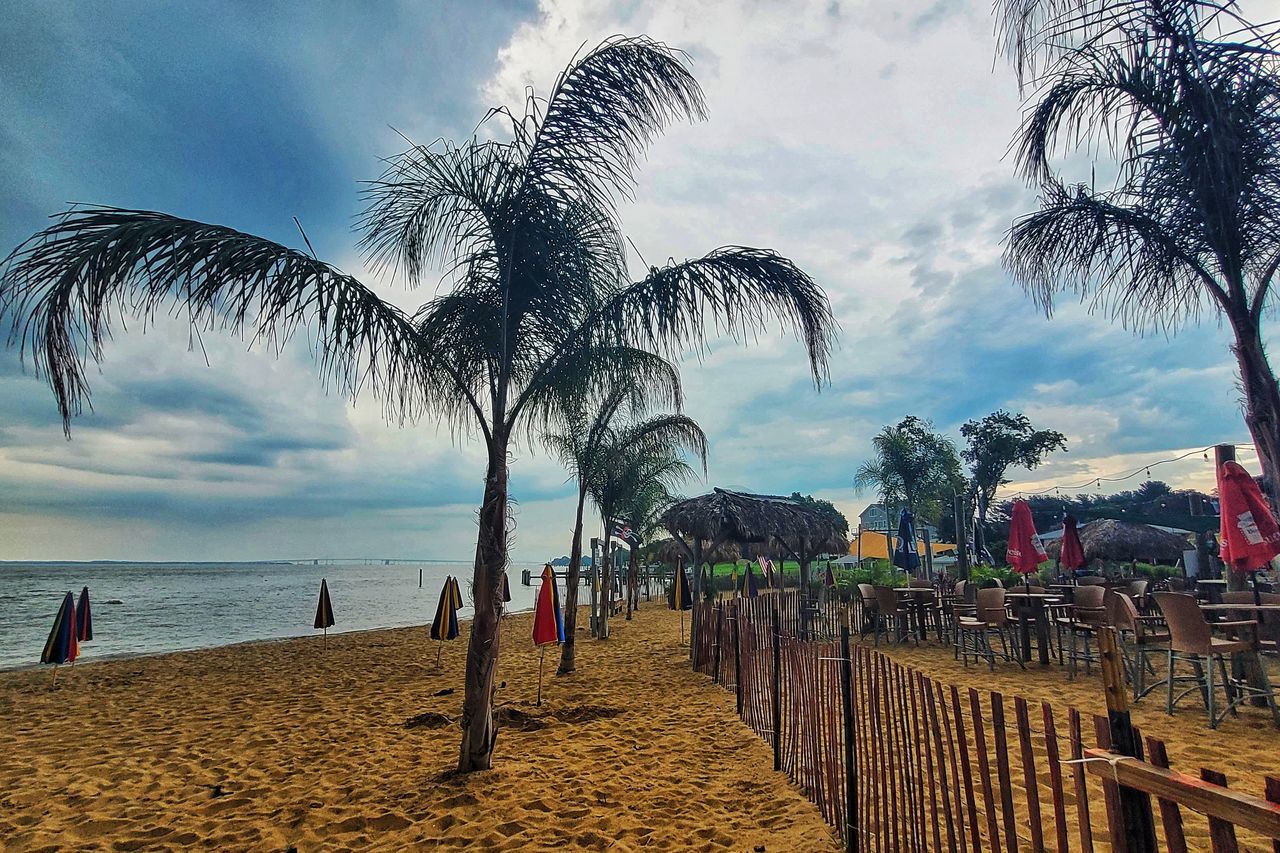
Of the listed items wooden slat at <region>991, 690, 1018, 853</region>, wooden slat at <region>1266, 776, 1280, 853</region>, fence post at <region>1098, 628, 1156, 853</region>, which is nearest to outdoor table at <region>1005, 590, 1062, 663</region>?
wooden slat at <region>991, 690, 1018, 853</region>

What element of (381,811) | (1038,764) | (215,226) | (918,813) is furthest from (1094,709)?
(215,226)

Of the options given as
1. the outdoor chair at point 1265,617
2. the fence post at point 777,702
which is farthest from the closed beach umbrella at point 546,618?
the outdoor chair at point 1265,617

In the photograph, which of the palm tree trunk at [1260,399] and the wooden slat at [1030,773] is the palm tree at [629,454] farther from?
the wooden slat at [1030,773]

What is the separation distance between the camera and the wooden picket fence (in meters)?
1.51

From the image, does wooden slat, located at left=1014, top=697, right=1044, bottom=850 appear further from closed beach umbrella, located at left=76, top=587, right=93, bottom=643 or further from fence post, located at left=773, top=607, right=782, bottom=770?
closed beach umbrella, located at left=76, top=587, right=93, bottom=643

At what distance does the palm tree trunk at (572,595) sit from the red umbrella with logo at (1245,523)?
7.42 m

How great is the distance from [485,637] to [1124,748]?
13.8 ft

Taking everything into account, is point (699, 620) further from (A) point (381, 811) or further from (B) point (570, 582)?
(A) point (381, 811)

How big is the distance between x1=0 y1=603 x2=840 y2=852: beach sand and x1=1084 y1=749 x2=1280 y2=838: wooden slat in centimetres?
223

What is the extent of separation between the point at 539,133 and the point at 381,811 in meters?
5.38

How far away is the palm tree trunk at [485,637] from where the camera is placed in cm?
486

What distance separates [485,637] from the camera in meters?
4.91

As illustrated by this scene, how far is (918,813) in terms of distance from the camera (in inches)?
109

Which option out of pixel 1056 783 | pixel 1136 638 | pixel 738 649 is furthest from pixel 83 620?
pixel 1136 638
